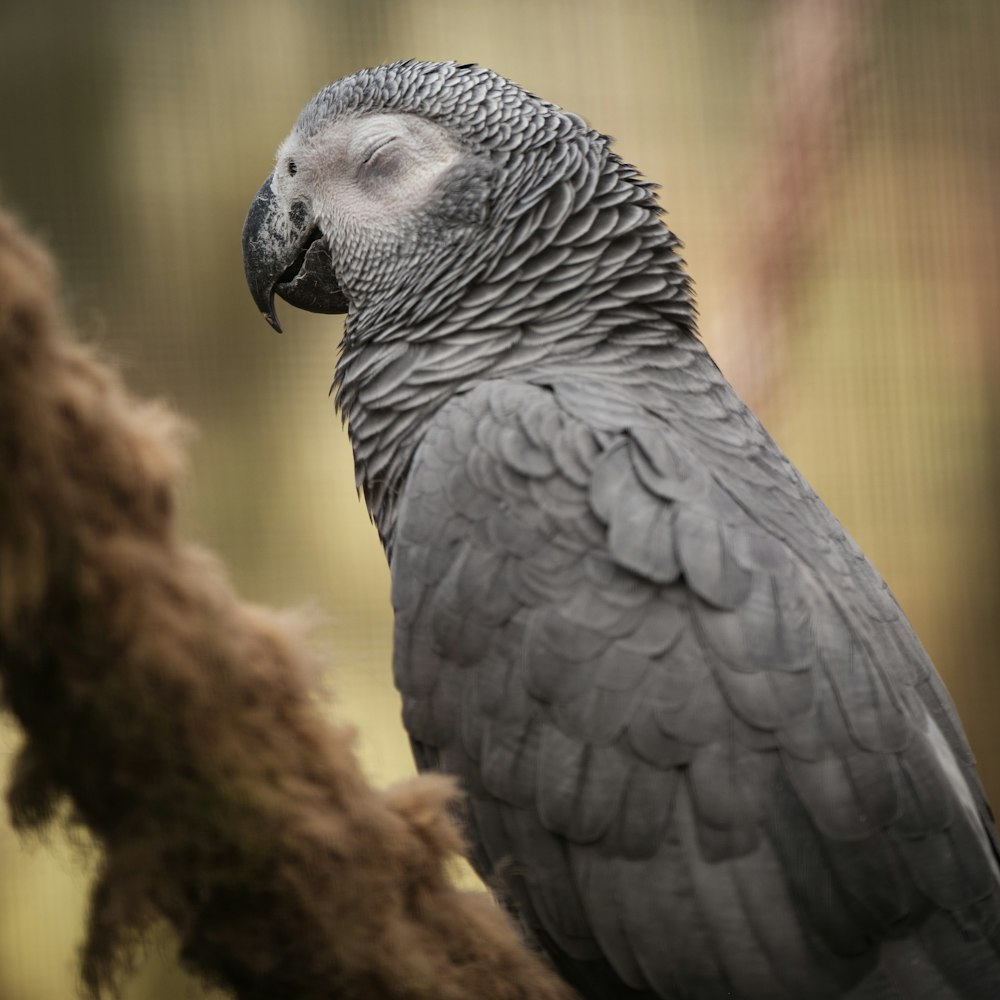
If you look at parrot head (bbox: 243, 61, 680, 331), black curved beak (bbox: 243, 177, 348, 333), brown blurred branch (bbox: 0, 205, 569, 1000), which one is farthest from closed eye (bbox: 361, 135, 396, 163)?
brown blurred branch (bbox: 0, 205, 569, 1000)

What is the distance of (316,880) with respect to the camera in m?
0.57

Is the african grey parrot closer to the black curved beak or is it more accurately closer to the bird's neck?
the bird's neck

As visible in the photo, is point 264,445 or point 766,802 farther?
point 264,445

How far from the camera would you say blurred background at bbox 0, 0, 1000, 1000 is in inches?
70.7

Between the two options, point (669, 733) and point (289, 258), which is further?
point (289, 258)

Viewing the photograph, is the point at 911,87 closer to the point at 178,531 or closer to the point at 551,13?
the point at 551,13

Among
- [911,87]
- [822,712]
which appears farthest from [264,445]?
[911,87]

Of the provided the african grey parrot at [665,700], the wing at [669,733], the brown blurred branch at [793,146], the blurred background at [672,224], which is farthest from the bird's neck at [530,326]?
the brown blurred branch at [793,146]

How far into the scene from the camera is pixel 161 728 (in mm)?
532

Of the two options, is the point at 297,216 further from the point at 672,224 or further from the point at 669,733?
the point at 672,224

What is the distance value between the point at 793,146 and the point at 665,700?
1.62 metres

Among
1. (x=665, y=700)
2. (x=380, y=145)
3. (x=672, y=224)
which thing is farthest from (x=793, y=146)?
(x=665, y=700)

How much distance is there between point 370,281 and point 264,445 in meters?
0.91

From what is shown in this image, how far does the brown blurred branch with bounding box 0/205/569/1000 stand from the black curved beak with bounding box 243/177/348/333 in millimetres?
609
